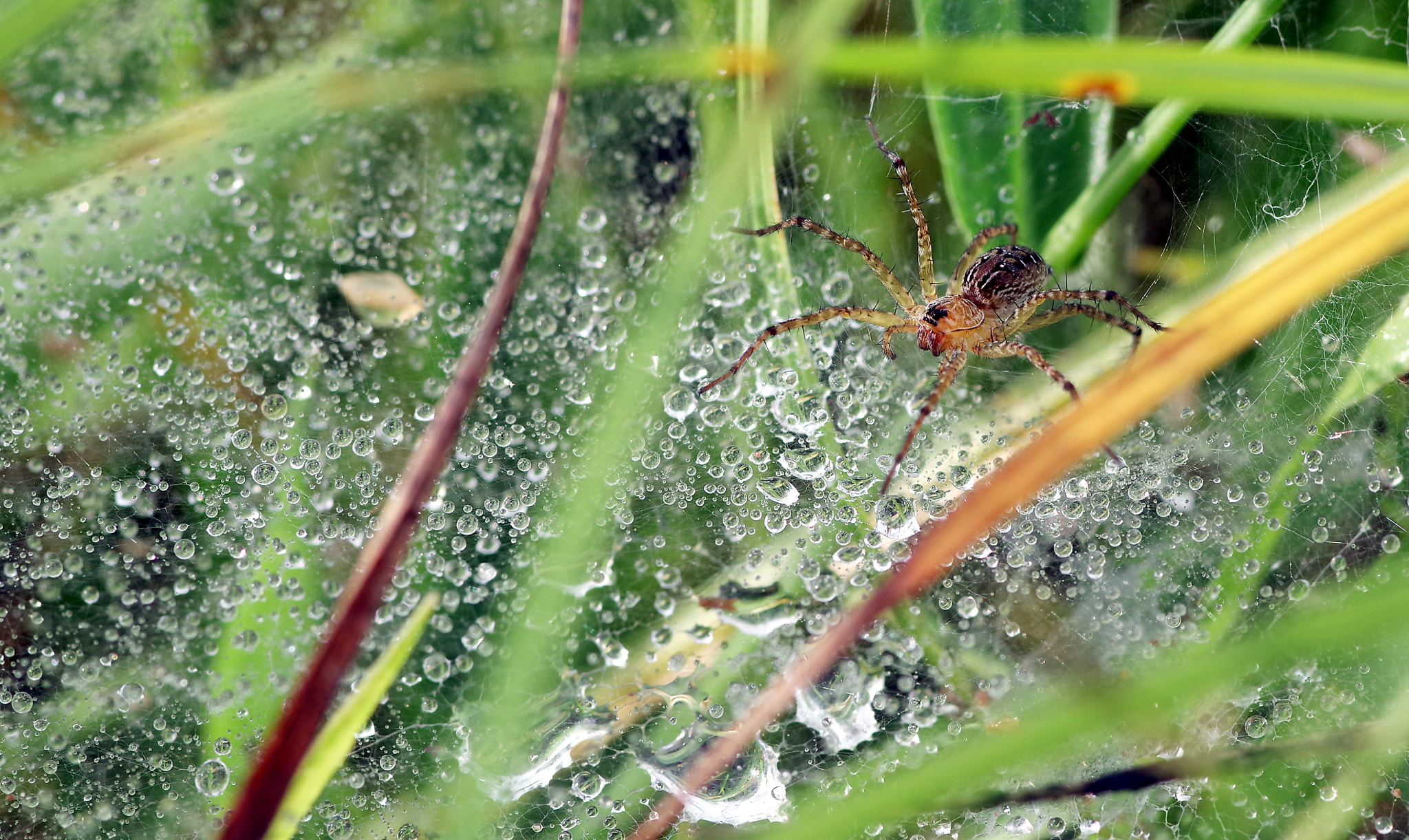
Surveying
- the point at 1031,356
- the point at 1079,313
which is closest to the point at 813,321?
the point at 1031,356

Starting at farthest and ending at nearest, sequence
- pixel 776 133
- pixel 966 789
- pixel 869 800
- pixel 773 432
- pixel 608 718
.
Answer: pixel 776 133 → pixel 773 432 → pixel 608 718 → pixel 966 789 → pixel 869 800

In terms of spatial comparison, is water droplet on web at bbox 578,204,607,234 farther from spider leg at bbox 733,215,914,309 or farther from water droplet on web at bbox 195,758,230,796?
water droplet on web at bbox 195,758,230,796

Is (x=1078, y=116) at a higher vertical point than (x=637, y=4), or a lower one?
lower

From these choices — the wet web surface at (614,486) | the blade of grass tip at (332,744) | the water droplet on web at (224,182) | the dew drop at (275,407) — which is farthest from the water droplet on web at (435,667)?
the water droplet on web at (224,182)

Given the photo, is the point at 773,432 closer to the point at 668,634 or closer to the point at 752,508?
the point at 752,508

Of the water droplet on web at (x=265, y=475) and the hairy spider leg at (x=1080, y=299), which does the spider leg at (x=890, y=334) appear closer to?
the hairy spider leg at (x=1080, y=299)

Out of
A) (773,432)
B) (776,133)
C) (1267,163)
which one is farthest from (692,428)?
(1267,163)
